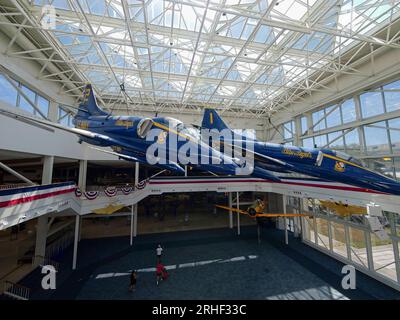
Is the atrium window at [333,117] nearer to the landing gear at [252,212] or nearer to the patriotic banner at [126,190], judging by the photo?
the landing gear at [252,212]

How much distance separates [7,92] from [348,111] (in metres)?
23.9

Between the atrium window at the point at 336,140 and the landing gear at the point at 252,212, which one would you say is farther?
the atrium window at the point at 336,140

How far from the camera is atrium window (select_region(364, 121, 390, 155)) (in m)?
12.4

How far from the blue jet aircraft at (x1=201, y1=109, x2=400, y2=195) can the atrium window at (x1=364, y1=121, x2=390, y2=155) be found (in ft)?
15.5

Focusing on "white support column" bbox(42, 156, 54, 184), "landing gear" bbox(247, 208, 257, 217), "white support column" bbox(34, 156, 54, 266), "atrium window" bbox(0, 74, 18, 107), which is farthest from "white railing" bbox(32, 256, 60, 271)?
"landing gear" bbox(247, 208, 257, 217)

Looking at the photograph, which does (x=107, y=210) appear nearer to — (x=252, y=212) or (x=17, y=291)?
(x=17, y=291)

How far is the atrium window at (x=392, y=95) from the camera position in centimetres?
1178

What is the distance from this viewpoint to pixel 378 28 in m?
10.8

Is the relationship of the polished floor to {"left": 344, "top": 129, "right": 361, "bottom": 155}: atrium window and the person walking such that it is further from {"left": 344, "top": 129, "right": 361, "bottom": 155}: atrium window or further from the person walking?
{"left": 344, "top": 129, "right": 361, "bottom": 155}: atrium window

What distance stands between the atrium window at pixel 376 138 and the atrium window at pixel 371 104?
0.86 metres

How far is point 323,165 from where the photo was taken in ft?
32.9

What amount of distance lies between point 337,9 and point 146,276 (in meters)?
19.4

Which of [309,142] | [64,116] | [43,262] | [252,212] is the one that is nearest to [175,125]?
[252,212]

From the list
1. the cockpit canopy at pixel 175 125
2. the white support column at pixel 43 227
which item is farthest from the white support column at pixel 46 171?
the cockpit canopy at pixel 175 125
